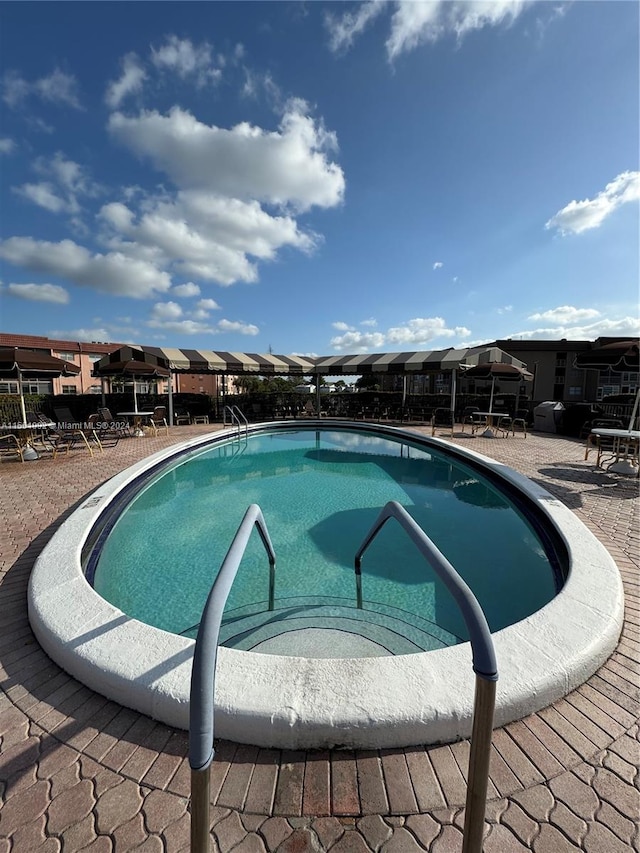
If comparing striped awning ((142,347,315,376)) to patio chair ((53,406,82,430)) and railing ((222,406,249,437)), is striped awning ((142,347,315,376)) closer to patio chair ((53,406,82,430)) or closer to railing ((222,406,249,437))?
railing ((222,406,249,437))

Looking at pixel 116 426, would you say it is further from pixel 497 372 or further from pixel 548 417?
pixel 548 417

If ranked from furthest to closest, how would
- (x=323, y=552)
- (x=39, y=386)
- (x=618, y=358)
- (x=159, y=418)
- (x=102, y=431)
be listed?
(x=39, y=386)
(x=159, y=418)
(x=102, y=431)
(x=618, y=358)
(x=323, y=552)

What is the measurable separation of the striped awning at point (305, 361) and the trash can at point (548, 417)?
6.40 ft

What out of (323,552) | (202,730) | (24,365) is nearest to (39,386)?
(24,365)

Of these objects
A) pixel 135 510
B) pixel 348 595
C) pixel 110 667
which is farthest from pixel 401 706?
pixel 135 510

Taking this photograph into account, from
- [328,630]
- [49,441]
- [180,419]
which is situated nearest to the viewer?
[328,630]

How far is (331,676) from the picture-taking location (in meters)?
1.78

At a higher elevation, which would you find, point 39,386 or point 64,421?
point 39,386

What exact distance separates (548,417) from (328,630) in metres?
13.2

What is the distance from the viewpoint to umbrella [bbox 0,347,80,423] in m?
7.90

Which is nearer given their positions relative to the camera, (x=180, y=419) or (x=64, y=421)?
(x=64, y=421)

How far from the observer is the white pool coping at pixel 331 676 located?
1.53 m

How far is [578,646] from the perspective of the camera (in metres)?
1.99

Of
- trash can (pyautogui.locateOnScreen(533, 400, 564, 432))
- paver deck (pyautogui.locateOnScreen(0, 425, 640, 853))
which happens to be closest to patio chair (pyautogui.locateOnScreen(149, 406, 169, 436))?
paver deck (pyautogui.locateOnScreen(0, 425, 640, 853))
